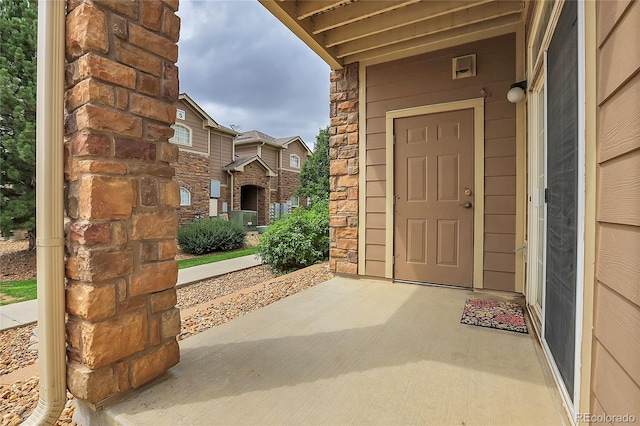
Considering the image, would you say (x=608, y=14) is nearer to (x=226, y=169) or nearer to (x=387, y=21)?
(x=387, y=21)

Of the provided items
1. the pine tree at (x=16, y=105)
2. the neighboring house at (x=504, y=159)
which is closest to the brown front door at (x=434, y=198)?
the neighboring house at (x=504, y=159)

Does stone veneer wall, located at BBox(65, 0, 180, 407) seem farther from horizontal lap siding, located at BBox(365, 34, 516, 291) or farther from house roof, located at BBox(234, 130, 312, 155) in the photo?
house roof, located at BBox(234, 130, 312, 155)

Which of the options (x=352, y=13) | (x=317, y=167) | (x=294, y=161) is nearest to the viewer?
(x=352, y=13)

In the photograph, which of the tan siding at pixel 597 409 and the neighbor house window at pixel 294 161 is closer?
the tan siding at pixel 597 409

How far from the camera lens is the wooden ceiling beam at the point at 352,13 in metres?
2.79

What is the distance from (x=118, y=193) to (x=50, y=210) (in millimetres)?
255

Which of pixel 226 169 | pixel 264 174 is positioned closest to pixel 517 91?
pixel 226 169

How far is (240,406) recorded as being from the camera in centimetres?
138

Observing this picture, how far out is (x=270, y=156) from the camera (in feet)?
51.2

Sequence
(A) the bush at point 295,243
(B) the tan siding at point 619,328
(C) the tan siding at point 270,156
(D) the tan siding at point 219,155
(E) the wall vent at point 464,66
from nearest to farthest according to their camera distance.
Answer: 1. (B) the tan siding at point 619,328
2. (E) the wall vent at point 464,66
3. (A) the bush at point 295,243
4. (D) the tan siding at point 219,155
5. (C) the tan siding at point 270,156

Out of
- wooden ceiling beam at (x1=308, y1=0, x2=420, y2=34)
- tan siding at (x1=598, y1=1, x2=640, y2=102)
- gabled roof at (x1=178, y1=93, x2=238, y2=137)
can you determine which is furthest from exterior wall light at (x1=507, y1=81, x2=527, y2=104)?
gabled roof at (x1=178, y1=93, x2=238, y2=137)

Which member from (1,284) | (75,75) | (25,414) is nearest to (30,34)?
(1,284)

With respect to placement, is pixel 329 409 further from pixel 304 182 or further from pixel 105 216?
pixel 304 182

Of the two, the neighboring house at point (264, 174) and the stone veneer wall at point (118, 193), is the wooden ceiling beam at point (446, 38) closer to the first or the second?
the stone veneer wall at point (118, 193)
